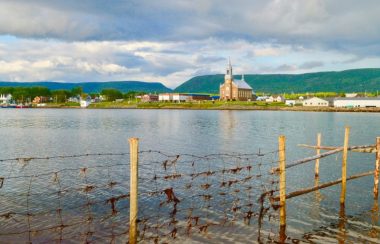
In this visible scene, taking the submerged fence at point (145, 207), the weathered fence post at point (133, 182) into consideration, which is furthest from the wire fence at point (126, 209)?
the weathered fence post at point (133, 182)

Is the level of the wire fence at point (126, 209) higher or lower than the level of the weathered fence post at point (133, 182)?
lower

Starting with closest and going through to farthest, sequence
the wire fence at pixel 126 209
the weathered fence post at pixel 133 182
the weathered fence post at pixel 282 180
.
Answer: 1. the weathered fence post at pixel 133 182
2. the weathered fence post at pixel 282 180
3. the wire fence at pixel 126 209

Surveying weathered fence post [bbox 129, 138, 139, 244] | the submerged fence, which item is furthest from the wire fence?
weathered fence post [bbox 129, 138, 139, 244]

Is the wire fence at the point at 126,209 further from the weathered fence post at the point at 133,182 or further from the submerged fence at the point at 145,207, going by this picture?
the weathered fence post at the point at 133,182

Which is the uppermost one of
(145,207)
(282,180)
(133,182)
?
(133,182)

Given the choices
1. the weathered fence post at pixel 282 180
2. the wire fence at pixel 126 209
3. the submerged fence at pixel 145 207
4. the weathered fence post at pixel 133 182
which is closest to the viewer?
the weathered fence post at pixel 133 182

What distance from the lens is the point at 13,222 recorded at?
66.7 ft

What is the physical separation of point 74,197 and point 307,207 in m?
15.0

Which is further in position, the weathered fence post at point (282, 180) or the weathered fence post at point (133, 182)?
the weathered fence post at point (282, 180)

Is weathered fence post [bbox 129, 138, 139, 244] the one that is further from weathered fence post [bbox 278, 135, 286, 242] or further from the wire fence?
weathered fence post [bbox 278, 135, 286, 242]

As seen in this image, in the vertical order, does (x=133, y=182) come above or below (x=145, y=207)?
above

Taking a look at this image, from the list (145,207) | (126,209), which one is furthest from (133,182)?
(145,207)

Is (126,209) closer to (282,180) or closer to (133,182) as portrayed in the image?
(282,180)

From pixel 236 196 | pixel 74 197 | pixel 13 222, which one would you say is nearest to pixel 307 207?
pixel 236 196
